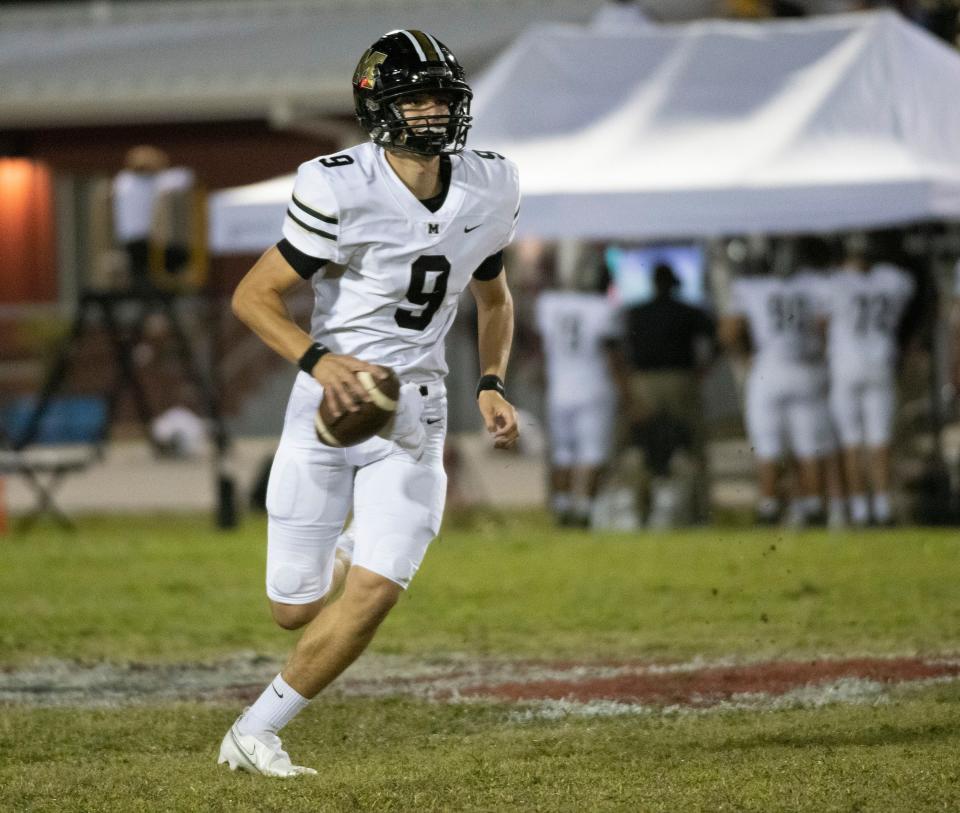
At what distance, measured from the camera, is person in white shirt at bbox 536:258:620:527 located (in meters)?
12.4

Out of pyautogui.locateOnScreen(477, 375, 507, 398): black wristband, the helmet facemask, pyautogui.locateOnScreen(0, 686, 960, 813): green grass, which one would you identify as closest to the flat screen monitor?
pyautogui.locateOnScreen(0, 686, 960, 813): green grass

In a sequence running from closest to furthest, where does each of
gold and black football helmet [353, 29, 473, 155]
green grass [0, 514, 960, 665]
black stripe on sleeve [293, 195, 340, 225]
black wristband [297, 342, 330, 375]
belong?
1. black wristband [297, 342, 330, 375]
2. black stripe on sleeve [293, 195, 340, 225]
3. gold and black football helmet [353, 29, 473, 155]
4. green grass [0, 514, 960, 665]

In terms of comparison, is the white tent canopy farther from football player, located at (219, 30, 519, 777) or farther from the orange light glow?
the orange light glow

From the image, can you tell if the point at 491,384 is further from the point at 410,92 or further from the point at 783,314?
the point at 783,314

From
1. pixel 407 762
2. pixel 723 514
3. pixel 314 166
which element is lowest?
pixel 723 514

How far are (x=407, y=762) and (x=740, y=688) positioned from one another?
1.73 meters

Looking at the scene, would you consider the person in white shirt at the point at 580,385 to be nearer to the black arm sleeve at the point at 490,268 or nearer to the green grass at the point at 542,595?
the green grass at the point at 542,595

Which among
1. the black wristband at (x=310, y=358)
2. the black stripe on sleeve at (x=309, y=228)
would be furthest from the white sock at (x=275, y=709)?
the black stripe on sleeve at (x=309, y=228)

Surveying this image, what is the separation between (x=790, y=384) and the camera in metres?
11.9

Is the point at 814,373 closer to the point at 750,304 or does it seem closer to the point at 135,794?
the point at 750,304

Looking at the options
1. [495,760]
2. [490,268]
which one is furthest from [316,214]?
[495,760]

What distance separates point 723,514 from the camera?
12.7m

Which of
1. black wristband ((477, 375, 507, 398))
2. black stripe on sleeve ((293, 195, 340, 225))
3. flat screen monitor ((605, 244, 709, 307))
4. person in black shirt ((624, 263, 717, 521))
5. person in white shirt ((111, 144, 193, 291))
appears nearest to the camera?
black stripe on sleeve ((293, 195, 340, 225))

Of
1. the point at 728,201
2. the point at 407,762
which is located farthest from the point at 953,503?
the point at 407,762
